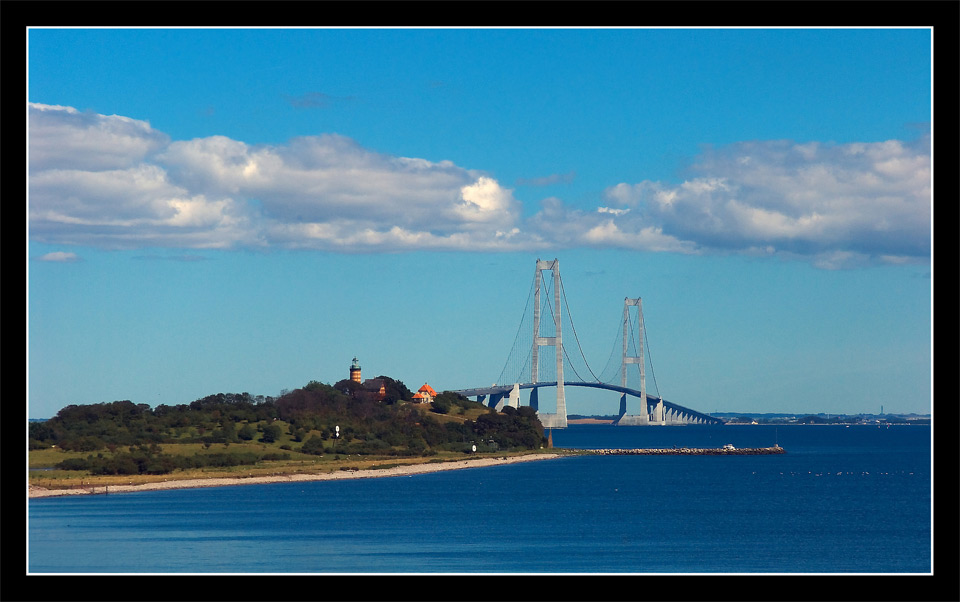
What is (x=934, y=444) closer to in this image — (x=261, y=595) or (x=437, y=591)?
(x=437, y=591)

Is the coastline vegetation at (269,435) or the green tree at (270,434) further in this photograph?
the green tree at (270,434)

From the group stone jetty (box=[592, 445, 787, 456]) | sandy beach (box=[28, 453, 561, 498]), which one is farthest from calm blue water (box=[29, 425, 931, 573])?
stone jetty (box=[592, 445, 787, 456])

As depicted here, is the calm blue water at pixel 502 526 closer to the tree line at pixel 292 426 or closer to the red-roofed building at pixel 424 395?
the tree line at pixel 292 426

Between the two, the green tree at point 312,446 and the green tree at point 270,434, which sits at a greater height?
the green tree at point 270,434

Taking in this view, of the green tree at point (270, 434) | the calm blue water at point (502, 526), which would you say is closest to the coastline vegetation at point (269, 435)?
the green tree at point (270, 434)

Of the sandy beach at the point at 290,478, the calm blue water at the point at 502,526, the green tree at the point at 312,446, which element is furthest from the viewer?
the green tree at the point at 312,446

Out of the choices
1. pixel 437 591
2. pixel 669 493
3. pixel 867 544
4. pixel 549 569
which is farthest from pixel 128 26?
pixel 669 493

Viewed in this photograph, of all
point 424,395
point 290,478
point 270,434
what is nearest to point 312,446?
point 270,434
